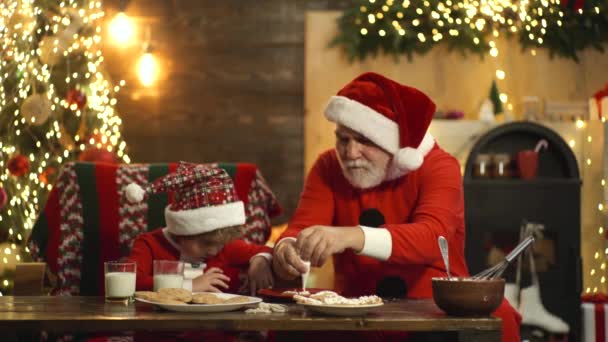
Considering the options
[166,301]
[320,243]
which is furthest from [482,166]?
[166,301]

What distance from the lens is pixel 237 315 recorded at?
1761 millimetres

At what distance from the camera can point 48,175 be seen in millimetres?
4113

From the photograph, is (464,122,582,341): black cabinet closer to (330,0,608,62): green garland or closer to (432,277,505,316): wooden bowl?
(330,0,608,62): green garland

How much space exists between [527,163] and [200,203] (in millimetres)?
2553

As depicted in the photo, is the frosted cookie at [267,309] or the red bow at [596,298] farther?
the red bow at [596,298]

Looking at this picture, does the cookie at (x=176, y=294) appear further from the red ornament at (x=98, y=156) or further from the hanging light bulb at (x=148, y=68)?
the hanging light bulb at (x=148, y=68)

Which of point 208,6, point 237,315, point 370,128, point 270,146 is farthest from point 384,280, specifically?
point 208,6

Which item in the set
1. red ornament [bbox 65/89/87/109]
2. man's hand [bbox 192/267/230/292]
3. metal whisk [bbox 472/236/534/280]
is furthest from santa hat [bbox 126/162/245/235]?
red ornament [bbox 65/89/87/109]

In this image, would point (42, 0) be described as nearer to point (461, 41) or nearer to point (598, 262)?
point (461, 41)

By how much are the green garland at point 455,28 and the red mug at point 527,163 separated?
0.67m

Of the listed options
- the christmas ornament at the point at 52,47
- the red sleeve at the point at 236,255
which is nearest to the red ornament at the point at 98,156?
the christmas ornament at the point at 52,47

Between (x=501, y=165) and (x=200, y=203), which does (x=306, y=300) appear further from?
(x=501, y=165)

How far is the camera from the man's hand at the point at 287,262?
2170mm

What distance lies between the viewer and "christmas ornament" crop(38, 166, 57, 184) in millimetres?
4059
